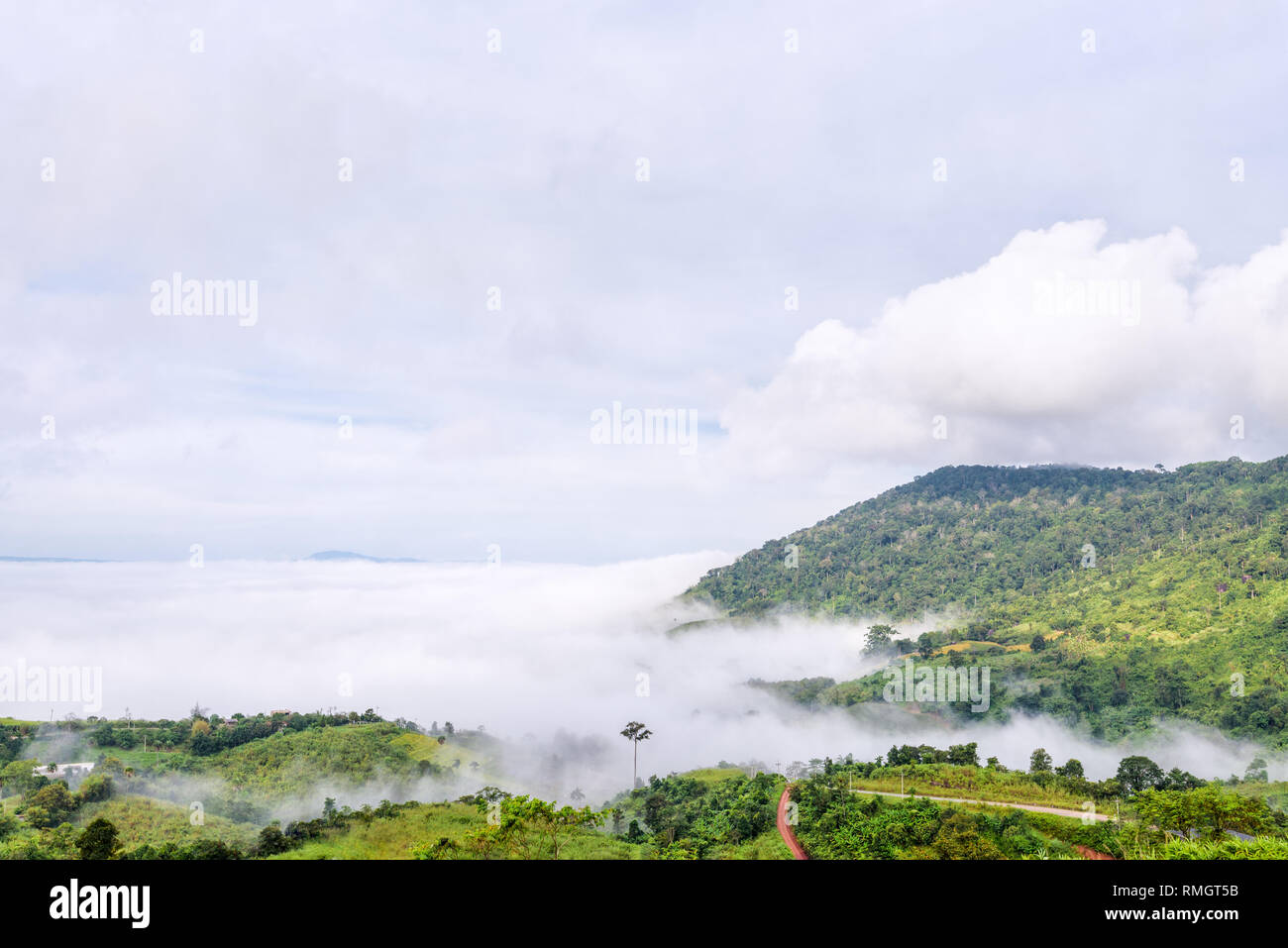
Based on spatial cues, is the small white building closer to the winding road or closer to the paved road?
the winding road

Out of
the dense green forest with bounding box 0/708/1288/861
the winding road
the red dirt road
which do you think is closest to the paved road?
the winding road

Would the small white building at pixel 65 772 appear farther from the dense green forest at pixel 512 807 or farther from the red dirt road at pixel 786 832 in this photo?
the red dirt road at pixel 786 832

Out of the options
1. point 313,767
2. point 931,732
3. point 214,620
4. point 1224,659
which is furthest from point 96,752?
point 214,620

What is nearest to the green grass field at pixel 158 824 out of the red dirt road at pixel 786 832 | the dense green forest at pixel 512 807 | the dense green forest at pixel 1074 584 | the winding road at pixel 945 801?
the dense green forest at pixel 512 807

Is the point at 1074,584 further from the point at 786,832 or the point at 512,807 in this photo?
the point at 512,807

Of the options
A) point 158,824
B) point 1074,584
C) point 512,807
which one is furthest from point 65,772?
point 1074,584
